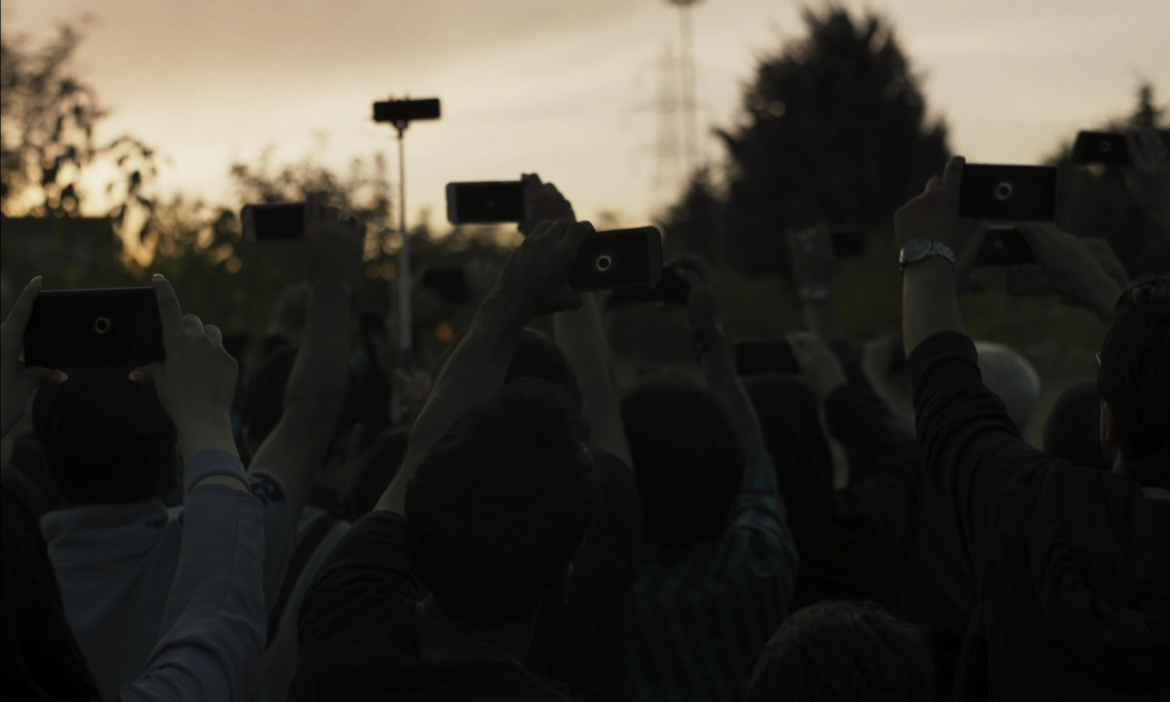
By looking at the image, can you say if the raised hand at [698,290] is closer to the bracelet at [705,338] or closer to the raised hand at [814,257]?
the bracelet at [705,338]

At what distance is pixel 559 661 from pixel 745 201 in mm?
29407

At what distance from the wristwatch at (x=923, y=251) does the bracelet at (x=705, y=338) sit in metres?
1.26

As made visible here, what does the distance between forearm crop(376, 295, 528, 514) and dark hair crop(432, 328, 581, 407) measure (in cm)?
24

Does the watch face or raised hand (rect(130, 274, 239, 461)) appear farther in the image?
the watch face

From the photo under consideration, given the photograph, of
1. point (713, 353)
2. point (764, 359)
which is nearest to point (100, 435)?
point (713, 353)

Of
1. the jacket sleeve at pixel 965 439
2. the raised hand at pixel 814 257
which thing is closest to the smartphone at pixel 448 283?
the raised hand at pixel 814 257

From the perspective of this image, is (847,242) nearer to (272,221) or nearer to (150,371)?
(272,221)

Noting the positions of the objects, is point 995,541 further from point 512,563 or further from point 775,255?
point 775,255

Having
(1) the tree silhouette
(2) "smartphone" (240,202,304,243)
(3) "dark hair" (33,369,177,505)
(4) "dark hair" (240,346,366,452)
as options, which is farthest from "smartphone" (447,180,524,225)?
(1) the tree silhouette

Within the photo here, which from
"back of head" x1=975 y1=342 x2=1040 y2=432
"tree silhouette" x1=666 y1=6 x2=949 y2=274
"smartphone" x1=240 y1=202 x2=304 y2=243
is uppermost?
"tree silhouette" x1=666 y1=6 x2=949 y2=274

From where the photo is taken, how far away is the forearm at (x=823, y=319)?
4520 mm

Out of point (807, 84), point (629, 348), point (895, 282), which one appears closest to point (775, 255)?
point (807, 84)

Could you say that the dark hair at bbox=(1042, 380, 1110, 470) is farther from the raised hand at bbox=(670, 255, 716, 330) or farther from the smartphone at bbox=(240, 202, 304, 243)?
the smartphone at bbox=(240, 202, 304, 243)

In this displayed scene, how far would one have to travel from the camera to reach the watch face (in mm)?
2338
